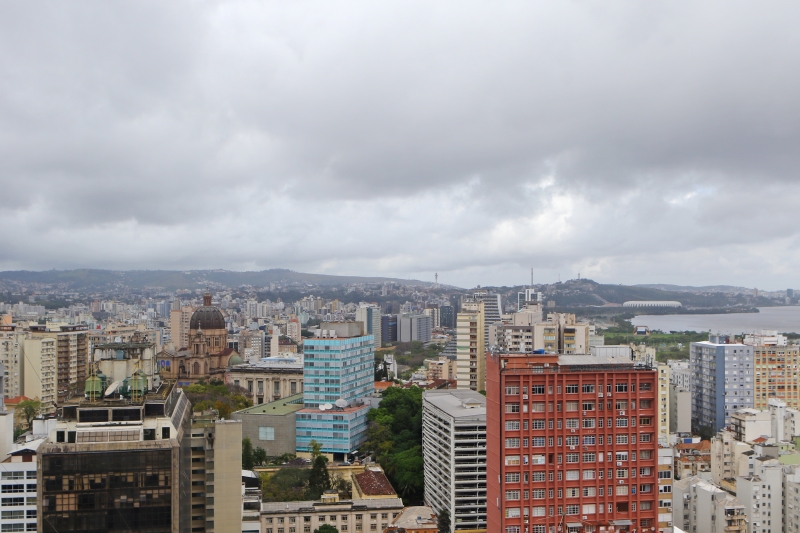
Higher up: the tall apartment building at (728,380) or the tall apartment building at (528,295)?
the tall apartment building at (528,295)

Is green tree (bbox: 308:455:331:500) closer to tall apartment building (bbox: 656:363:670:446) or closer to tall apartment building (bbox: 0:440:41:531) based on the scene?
tall apartment building (bbox: 0:440:41:531)

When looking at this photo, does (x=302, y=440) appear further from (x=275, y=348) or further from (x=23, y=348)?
(x=275, y=348)

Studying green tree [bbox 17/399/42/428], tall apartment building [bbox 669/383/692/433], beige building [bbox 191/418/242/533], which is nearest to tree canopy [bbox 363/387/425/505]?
beige building [bbox 191/418/242/533]

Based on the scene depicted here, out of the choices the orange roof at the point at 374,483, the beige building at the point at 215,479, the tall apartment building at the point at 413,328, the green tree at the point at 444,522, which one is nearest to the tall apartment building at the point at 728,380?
the orange roof at the point at 374,483

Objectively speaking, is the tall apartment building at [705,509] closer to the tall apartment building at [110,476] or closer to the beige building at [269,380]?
the tall apartment building at [110,476]

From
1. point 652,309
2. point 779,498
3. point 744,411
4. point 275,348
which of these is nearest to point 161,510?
point 779,498

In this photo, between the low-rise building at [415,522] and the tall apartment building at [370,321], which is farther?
the tall apartment building at [370,321]

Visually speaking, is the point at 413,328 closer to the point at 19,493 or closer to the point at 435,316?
the point at 435,316

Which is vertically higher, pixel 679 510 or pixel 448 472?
pixel 448 472
